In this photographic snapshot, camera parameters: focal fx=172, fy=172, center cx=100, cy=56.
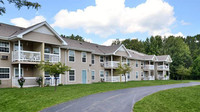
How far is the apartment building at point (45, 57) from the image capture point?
1689 cm

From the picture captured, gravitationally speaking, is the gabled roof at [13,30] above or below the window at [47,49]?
above

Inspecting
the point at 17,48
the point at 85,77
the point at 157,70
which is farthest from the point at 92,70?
the point at 157,70

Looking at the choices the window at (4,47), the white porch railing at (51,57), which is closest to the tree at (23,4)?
the window at (4,47)

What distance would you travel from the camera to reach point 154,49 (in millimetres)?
58031

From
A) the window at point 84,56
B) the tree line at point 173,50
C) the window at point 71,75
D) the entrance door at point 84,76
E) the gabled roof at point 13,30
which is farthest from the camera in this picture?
the tree line at point 173,50

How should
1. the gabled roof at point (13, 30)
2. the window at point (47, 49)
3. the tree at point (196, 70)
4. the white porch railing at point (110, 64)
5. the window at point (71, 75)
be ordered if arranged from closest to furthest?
1. the gabled roof at point (13, 30)
2. the window at point (47, 49)
3. the window at point (71, 75)
4. the white porch railing at point (110, 64)
5. the tree at point (196, 70)

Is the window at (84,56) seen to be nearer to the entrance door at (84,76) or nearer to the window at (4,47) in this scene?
the entrance door at (84,76)

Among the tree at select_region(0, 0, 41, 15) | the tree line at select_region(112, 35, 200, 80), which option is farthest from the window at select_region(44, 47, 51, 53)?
the tree line at select_region(112, 35, 200, 80)

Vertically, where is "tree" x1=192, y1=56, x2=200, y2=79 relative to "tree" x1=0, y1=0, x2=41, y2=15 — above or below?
below

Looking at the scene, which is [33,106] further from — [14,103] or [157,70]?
[157,70]

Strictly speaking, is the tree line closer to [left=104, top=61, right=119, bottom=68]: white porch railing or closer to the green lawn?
[left=104, top=61, right=119, bottom=68]: white porch railing

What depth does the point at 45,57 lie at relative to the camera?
1930cm

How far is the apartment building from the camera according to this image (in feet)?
55.4

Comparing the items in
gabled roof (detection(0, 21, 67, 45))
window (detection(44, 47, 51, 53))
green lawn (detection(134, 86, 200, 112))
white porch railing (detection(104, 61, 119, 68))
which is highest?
gabled roof (detection(0, 21, 67, 45))
